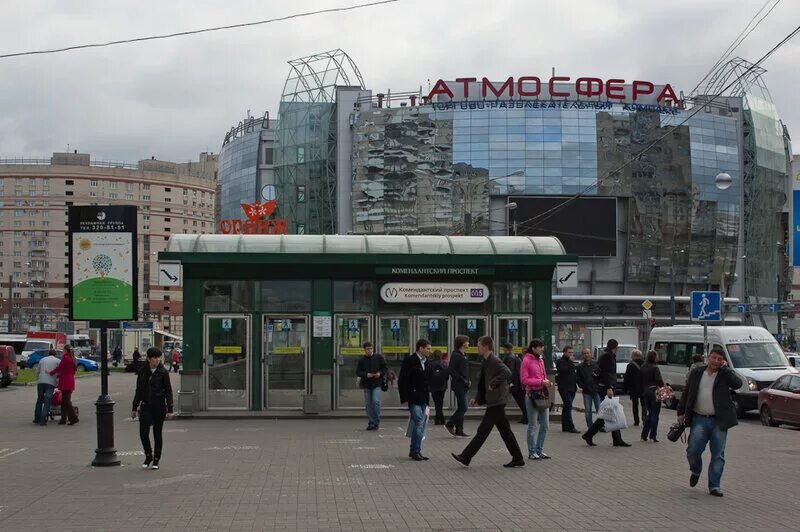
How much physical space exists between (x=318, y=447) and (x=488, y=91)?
82462 millimetres

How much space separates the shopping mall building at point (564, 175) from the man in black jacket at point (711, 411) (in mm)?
77179

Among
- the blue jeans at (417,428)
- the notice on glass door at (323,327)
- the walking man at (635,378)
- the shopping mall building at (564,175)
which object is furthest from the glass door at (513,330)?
the shopping mall building at (564,175)

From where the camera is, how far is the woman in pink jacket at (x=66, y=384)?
21448mm

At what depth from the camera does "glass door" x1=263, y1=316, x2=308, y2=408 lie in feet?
74.1

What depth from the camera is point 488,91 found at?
95625 mm

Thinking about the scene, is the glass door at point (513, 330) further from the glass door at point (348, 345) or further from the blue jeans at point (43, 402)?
the blue jeans at point (43, 402)

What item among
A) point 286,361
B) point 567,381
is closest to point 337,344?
point 286,361

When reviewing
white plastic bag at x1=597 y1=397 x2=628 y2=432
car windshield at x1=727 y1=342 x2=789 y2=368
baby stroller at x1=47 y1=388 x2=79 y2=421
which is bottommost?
baby stroller at x1=47 y1=388 x2=79 y2=421

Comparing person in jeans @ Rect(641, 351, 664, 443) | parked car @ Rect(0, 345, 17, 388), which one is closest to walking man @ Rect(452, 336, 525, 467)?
person in jeans @ Rect(641, 351, 664, 443)

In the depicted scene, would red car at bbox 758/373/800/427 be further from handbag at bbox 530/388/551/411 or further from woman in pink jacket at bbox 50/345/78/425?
woman in pink jacket at bbox 50/345/78/425

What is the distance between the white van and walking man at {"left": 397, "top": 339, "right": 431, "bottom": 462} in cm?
1142

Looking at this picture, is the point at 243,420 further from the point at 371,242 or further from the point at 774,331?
the point at 774,331

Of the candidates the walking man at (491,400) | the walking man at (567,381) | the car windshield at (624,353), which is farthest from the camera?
the car windshield at (624,353)

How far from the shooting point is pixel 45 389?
21.6m
